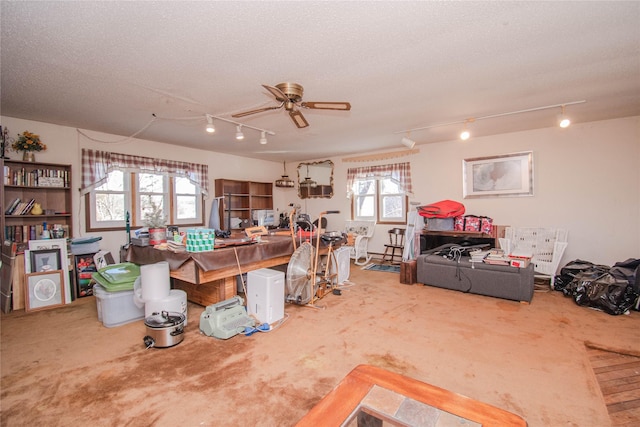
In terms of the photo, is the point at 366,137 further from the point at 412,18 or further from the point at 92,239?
the point at 92,239

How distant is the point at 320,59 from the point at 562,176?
13.9 ft

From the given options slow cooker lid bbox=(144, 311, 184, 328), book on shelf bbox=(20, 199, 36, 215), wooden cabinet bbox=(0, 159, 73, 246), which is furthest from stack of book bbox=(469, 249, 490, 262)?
book on shelf bbox=(20, 199, 36, 215)

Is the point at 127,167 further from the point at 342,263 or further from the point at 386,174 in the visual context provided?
the point at 386,174

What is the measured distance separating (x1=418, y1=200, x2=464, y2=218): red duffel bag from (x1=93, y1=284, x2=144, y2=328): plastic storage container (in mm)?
4194

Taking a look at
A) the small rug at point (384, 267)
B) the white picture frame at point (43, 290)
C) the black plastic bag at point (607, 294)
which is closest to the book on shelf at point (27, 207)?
the white picture frame at point (43, 290)

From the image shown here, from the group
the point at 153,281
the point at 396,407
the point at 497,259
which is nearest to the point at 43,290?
the point at 153,281

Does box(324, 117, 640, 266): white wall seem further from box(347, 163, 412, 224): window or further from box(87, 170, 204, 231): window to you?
box(87, 170, 204, 231): window

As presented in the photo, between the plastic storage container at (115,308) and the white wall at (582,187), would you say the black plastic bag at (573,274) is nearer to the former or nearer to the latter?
the white wall at (582,187)

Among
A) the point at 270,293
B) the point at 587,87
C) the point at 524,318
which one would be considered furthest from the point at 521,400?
the point at 587,87

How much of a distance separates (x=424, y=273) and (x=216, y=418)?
3.35 m

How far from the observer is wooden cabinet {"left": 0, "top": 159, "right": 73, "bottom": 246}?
11.5 ft

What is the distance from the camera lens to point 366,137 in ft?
15.7

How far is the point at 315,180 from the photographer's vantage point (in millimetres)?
6844

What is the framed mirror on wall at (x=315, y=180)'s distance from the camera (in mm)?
6660
